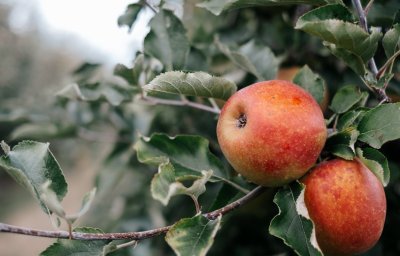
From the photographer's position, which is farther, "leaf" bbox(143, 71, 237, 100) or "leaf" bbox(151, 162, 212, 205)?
"leaf" bbox(143, 71, 237, 100)

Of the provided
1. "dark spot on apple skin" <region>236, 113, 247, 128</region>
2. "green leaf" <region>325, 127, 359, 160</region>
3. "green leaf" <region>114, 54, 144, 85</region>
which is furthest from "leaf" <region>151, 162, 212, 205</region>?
"green leaf" <region>114, 54, 144, 85</region>

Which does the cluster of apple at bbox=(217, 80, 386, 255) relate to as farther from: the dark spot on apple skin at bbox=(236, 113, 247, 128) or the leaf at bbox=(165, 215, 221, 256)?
the leaf at bbox=(165, 215, 221, 256)

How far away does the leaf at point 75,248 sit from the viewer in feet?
2.43

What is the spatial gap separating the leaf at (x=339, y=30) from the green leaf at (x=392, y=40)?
4 centimetres

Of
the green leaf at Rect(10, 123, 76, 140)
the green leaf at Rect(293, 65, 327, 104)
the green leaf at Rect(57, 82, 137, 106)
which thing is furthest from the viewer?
the green leaf at Rect(10, 123, 76, 140)

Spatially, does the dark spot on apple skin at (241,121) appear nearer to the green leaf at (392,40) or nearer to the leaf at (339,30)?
the leaf at (339,30)

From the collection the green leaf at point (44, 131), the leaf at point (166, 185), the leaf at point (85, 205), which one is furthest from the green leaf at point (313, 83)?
the green leaf at point (44, 131)

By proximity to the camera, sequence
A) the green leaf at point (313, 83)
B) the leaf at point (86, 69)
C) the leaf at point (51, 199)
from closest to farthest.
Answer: the leaf at point (51, 199), the green leaf at point (313, 83), the leaf at point (86, 69)

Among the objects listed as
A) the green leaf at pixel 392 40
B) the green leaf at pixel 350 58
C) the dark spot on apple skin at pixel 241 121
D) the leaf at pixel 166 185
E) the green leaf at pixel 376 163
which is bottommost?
the green leaf at pixel 376 163

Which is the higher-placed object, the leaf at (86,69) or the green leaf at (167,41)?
the green leaf at (167,41)

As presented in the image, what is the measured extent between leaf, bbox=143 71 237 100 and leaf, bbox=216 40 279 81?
21cm

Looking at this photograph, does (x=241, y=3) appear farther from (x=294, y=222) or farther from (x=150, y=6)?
(x=294, y=222)

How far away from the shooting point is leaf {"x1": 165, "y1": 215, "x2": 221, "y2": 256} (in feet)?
2.27

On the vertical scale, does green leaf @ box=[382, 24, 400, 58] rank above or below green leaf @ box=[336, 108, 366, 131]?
above
